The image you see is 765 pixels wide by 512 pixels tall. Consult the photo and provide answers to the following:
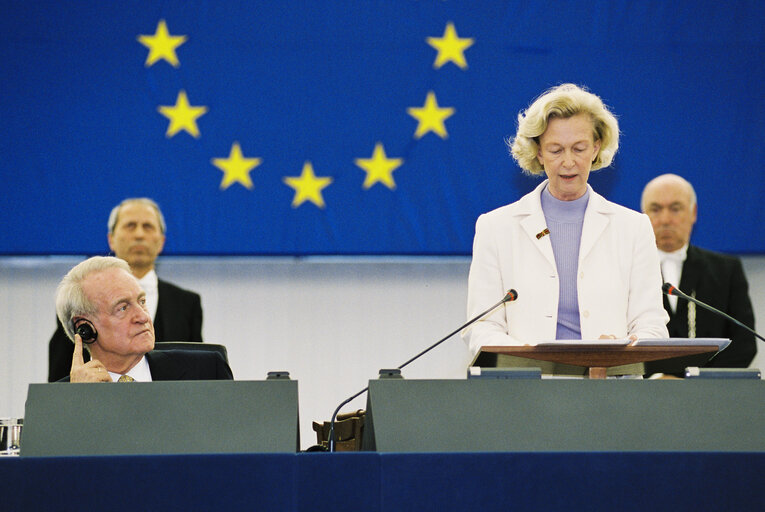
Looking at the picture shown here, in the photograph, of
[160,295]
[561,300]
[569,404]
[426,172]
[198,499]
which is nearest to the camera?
[198,499]

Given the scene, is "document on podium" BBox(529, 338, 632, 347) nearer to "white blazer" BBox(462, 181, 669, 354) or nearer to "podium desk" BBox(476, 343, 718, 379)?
"podium desk" BBox(476, 343, 718, 379)

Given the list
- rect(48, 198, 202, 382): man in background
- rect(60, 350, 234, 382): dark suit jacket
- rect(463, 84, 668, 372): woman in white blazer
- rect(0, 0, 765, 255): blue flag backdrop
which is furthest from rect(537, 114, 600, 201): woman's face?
rect(48, 198, 202, 382): man in background

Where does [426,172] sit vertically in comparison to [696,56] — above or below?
below

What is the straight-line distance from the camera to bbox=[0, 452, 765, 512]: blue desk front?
1.51 meters

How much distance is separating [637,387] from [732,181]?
3.24 metres

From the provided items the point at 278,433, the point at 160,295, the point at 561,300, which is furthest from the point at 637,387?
the point at 160,295

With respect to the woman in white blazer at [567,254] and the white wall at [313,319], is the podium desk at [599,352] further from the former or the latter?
the white wall at [313,319]

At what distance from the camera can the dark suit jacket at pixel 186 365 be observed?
2.65 meters

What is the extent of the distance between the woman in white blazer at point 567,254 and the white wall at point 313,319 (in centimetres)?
221

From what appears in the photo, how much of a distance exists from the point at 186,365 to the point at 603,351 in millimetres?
1198

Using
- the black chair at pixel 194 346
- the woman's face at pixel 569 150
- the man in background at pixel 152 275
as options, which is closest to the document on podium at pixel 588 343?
the woman's face at pixel 569 150

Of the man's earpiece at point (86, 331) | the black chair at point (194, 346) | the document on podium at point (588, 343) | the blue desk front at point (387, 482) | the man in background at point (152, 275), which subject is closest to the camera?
the blue desk front at point (387, 482)

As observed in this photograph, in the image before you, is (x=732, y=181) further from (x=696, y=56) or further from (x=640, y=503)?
(x=640, y=503)

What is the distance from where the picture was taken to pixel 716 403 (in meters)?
1.66
